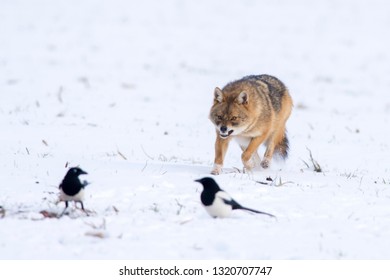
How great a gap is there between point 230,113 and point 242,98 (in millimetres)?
304

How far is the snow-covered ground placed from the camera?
19.1 feet

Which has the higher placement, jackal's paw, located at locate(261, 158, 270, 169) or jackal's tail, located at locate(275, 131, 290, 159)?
jackal's tail, located at locate(275, 131, 290, 159)

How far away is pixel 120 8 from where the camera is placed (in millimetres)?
31828

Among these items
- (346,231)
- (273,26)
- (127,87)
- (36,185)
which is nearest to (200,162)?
(36,185)

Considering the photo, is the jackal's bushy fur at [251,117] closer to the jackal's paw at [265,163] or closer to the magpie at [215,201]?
the jackal's paw at [265,163]

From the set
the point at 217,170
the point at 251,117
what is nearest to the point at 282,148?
the point at 251,117

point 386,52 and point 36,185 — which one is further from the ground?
point 386,52

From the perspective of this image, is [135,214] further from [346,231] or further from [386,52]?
[386,52]

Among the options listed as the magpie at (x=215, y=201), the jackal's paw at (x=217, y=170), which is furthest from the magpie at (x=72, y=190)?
the jackal's paw at (x=217, y=170)

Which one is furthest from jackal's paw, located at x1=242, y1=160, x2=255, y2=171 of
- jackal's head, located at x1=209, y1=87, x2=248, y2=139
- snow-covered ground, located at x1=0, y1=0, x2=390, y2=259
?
jackal's head, located at x1=209, y1=87, x2=248, y2=139

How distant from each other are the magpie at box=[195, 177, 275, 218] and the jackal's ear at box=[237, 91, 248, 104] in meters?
2.78

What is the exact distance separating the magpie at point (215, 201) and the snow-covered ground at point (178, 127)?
13 centimetres

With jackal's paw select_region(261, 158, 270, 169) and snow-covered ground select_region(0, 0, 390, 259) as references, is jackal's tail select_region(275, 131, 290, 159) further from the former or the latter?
jackal's paw select_region(261, 158, 270, 169)

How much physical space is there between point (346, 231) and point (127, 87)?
1300 cm
